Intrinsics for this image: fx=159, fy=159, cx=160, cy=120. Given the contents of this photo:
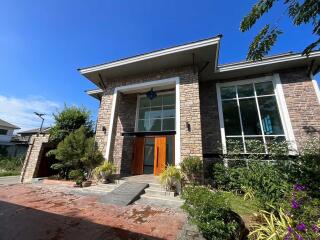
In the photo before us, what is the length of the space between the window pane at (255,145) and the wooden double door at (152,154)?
3.52m

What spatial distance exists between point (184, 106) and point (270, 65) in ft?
14.4

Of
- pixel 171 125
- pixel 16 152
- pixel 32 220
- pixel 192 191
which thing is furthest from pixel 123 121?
pixel 16 152

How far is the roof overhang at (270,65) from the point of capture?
680 cm

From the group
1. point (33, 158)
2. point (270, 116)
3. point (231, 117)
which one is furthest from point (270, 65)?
point (33, 158)

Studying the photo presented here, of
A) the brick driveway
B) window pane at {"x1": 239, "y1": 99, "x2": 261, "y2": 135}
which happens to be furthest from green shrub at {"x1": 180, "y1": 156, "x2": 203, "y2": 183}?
window pane at {"x1": 239, "y1": 99, "x2": 261, "y2": 135}

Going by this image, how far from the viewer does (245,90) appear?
26.3 ft

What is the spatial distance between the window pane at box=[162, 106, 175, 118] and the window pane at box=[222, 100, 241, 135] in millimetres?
2666

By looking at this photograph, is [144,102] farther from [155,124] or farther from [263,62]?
[263,62]

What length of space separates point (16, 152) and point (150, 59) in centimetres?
3209

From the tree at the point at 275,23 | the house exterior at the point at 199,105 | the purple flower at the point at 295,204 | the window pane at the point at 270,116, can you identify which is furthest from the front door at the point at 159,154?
the purple flower at the point at 295,204

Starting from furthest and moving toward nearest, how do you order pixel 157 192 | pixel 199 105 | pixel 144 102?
pixel 144 102 < pixel 199 105 < pixel 157 192

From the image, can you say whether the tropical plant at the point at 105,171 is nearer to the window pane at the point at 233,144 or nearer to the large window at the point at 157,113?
the large window at the point at 157,113

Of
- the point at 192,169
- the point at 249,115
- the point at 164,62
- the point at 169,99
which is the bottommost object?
the point at 192,169

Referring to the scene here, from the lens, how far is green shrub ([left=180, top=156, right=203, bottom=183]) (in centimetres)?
579
